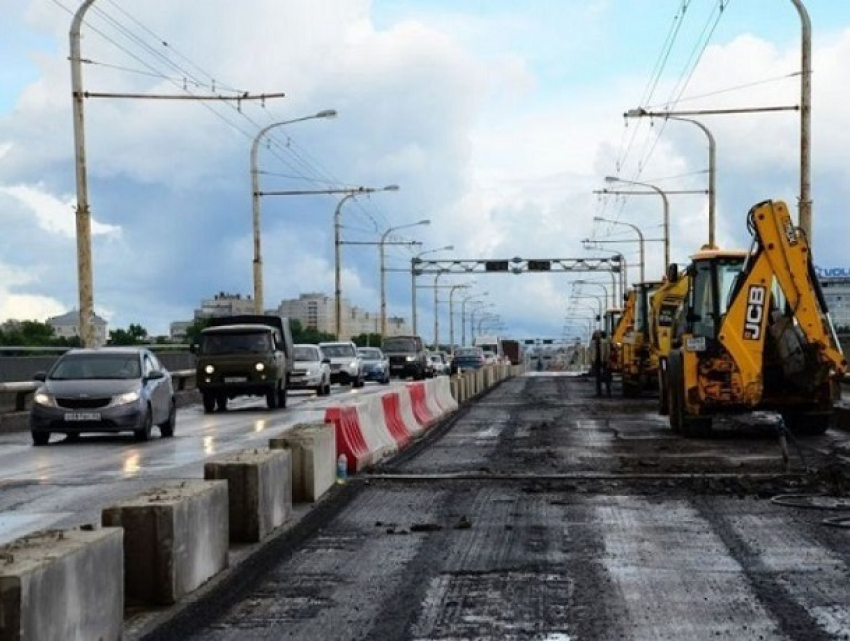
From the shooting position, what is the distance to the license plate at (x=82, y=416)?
2298 centimetres

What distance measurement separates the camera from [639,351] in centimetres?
3994

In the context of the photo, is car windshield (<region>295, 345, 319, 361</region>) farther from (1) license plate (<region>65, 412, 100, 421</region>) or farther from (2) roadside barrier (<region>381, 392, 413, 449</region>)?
(2) roadside barrier (<region>381, 392, 413, 449</region>)

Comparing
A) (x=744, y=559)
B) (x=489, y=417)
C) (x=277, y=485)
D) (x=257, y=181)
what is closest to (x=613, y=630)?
(x=744, y=559)

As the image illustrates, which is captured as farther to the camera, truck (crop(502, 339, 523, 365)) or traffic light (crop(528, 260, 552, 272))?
truck (crop(502, 339, 523, 365))

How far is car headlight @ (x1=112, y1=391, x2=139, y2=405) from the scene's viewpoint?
23.1 m

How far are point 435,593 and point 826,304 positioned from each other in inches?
561

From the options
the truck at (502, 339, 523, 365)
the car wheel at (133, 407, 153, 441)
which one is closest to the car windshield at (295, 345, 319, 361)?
the car wheel at (133, 407, 153, 441)

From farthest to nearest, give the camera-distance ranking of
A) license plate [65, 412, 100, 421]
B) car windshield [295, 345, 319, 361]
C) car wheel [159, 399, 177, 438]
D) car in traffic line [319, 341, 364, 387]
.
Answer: car in traffic line [319, 341, 364, 387]
car windshield [295, 345, 319, 361]
car wheel [159, 399, 177, 438]
license plate [65, 412, 100, 421]

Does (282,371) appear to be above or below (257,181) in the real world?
below

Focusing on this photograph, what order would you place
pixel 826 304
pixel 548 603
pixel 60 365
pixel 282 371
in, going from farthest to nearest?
1. pixel 282 371
2. pixel 60 365
3. pixel 826 304
4. pixel 548 603

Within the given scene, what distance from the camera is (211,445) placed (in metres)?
22.1

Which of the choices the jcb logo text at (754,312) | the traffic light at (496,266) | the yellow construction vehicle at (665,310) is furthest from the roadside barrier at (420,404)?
the traffic light at (496,266)

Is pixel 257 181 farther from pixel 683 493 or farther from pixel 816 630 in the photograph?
pixel 816 630

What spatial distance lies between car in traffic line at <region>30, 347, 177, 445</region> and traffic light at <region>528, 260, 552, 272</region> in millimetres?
80149
